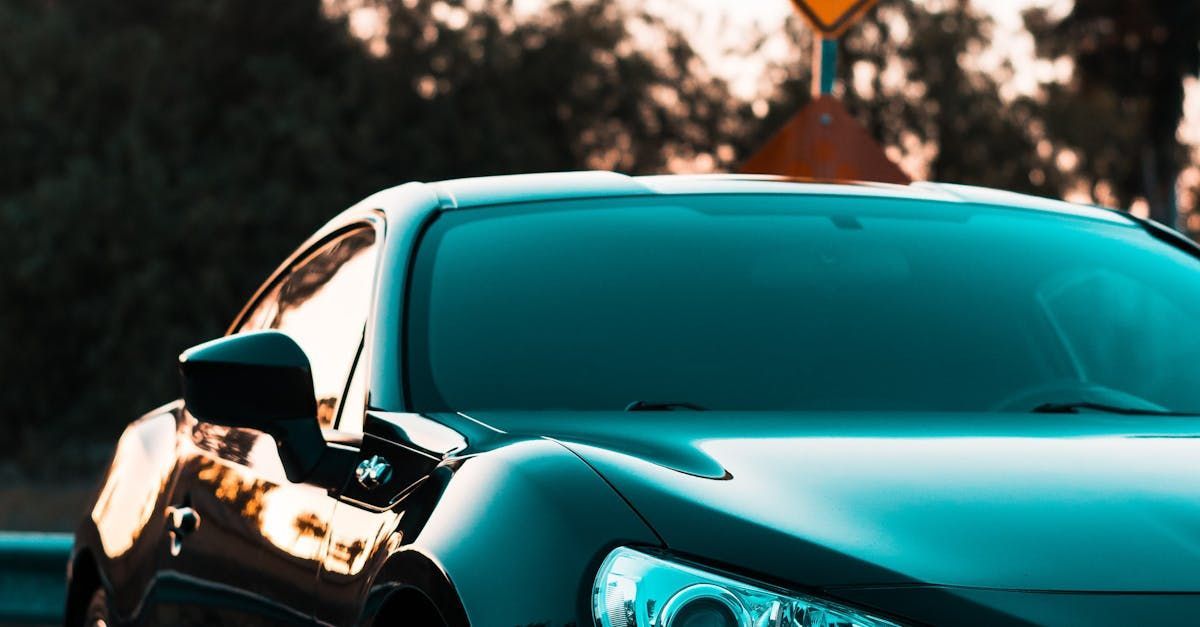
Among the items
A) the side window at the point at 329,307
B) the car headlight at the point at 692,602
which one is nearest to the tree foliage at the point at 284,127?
the side window at the point at 329,307

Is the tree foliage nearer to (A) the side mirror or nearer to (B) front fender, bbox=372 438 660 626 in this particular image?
(A) the side mirror

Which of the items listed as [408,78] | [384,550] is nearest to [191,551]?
[384,550]

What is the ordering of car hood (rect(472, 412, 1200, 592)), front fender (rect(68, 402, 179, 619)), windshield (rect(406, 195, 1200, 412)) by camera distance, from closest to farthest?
1. car hood (rect(472, 412, 1200, 592))
2. windshield (rect(406, 195, 1200, 412))
3. front fender (rect(68, 402, 179, 619))

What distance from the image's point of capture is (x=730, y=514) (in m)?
2.61

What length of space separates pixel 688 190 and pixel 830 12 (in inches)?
165

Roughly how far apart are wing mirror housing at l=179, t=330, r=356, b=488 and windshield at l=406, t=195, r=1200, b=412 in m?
0.18

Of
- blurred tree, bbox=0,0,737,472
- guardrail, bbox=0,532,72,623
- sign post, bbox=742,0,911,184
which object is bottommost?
guardrail, bbox=0,532,72,623

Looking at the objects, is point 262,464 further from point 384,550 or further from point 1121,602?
point 1121,602

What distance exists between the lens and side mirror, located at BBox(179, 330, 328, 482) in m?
3.53

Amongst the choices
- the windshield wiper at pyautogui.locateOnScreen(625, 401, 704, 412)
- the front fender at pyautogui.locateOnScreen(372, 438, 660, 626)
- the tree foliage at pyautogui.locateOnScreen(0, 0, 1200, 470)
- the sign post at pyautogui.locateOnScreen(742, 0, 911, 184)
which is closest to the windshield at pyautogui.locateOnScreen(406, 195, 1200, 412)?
the windshield wiper at pyautogui.locateOnScreen(625, 401, 704, 412)

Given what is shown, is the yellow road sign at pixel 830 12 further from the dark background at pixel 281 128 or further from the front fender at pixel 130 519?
the dark background at pixel 281 128

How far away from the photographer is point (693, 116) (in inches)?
1453

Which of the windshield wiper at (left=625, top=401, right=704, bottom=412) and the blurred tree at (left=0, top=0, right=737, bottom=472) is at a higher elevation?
the blurred tree at (left=0, top=0, right=737, bottom=472)

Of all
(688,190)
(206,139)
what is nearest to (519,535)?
(688,190)
